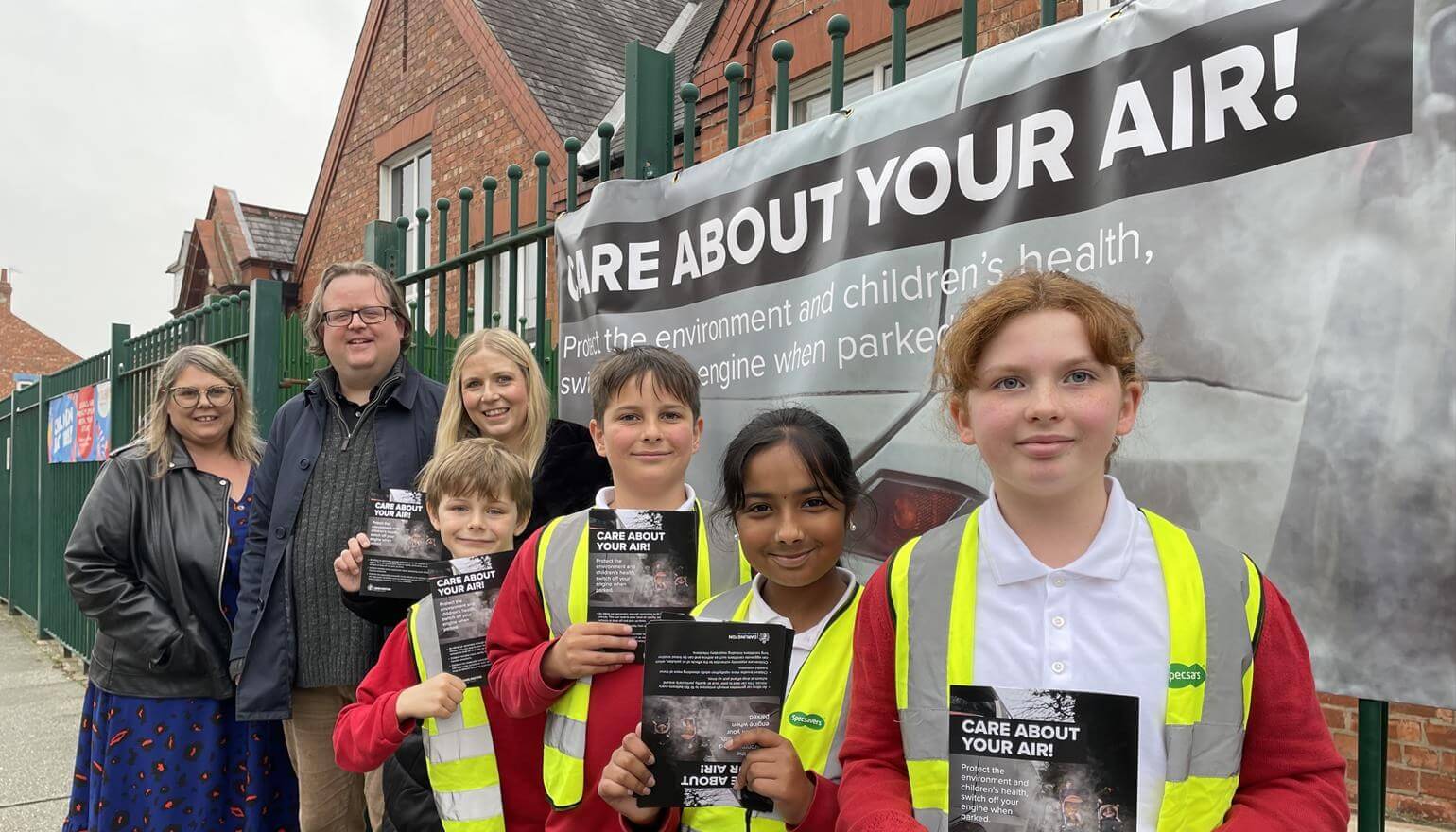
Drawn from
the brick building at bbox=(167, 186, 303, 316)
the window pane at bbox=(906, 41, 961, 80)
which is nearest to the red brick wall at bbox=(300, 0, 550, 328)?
the brick building at bbox=(167, 186, 303, 316)

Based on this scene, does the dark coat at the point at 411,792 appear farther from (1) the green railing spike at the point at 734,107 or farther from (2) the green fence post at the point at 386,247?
(2) the green fence post at the point at 386,247

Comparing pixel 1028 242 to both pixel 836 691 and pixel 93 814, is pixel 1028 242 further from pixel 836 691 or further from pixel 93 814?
pixel 93 814

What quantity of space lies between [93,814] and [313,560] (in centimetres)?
129

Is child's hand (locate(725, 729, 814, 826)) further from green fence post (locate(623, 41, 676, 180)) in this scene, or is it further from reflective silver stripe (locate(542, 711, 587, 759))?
green fence post (locate(623, 41, 676, 180))

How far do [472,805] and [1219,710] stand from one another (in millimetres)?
1637

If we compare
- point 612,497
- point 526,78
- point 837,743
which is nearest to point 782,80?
point 612,497

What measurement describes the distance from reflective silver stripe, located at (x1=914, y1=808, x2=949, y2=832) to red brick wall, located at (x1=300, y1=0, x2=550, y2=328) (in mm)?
9142

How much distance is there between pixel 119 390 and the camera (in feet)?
23.2

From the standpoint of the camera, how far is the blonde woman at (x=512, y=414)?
2736 mm

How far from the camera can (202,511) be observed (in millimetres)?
3525

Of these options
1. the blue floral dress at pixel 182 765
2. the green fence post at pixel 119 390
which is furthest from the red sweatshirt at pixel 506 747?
the green fence post at pixel 119 390

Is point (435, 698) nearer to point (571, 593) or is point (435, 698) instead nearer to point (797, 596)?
point (571, 593)

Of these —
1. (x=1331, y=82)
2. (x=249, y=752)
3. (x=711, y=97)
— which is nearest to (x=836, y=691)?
(x=1331, y=82)

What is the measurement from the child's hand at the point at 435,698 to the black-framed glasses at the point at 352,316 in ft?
4.28
